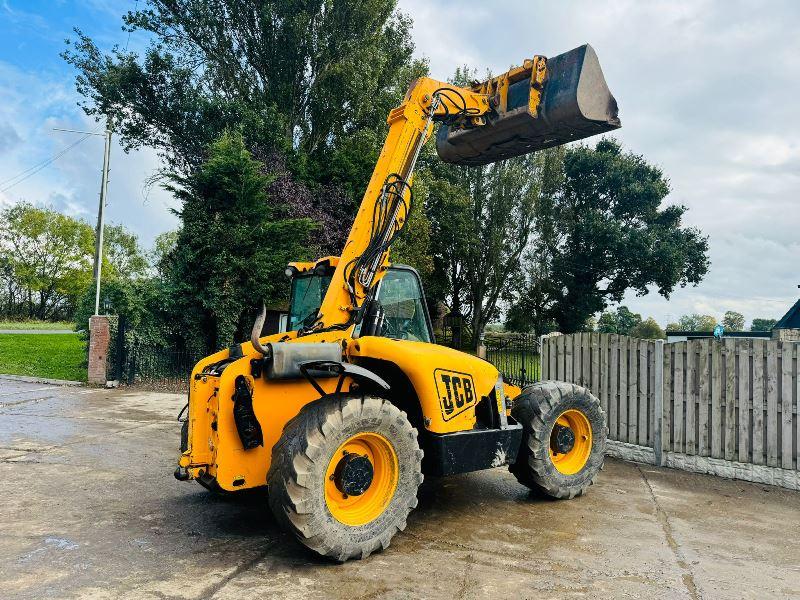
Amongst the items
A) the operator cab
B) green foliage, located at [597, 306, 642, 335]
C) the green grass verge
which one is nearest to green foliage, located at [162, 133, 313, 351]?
the operator cab

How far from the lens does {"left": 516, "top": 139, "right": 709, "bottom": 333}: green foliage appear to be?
3216 cm

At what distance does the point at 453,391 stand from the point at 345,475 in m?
1.18

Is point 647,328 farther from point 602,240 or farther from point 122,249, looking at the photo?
point 122,249

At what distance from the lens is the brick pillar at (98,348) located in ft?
47.2

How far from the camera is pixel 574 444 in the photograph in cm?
598

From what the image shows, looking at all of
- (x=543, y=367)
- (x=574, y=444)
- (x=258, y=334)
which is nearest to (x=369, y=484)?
(x=258, y=334)

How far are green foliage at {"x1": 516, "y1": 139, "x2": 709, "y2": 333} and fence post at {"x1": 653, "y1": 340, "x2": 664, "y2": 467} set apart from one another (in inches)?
950

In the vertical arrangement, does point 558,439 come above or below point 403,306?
below

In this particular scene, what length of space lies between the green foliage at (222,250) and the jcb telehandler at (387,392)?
8.49m

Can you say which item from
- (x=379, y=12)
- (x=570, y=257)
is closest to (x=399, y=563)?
(x=379, y=12)

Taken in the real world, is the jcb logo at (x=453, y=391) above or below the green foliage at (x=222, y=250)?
below

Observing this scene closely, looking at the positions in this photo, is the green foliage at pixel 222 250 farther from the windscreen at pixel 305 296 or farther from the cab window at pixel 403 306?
the cab window at pixel 403 306

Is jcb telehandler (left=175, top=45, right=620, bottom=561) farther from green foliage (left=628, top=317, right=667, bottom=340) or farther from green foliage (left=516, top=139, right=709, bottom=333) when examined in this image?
green foliage (left=628, top=317, right=667, bottom=340)

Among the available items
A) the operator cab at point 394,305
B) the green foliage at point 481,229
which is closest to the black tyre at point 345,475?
Answer: the operator cab at point 394,305
